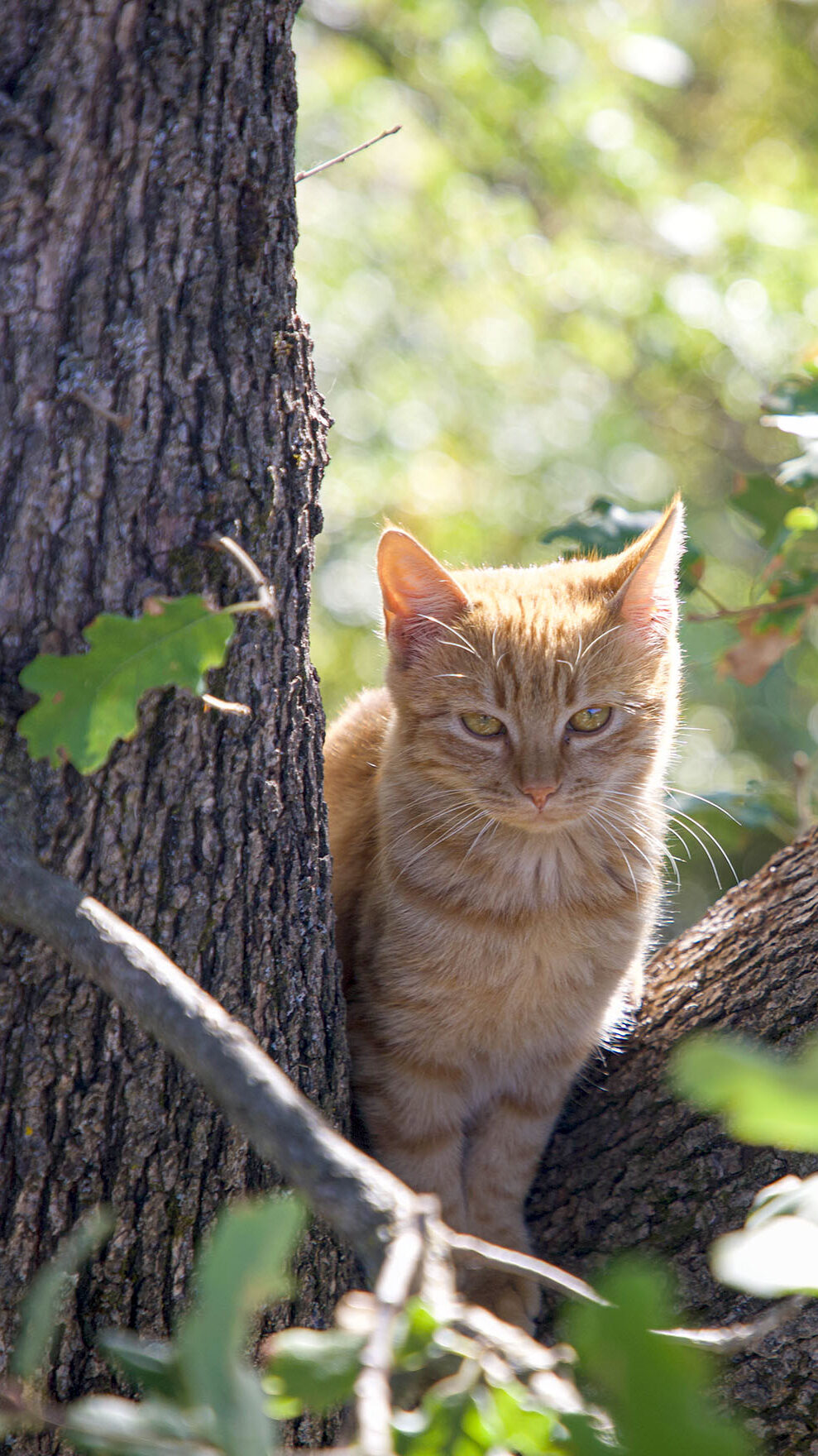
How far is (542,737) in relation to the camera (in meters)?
2.10

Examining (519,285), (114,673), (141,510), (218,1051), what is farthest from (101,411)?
(519,285)

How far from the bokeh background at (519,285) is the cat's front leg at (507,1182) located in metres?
3.70

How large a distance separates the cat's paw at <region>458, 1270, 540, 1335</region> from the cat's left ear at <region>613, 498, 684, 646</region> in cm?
117

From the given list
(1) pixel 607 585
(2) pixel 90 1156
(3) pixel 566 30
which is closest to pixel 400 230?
(3) pixel 566 30

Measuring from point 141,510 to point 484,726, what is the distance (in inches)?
36.4

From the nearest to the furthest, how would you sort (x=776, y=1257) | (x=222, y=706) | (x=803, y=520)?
(x=776, y=1257) < (x=222, y=706) < (x=803, y=520)

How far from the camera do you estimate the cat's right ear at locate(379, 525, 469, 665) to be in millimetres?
2125

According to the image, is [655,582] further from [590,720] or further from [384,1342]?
[384,1342]

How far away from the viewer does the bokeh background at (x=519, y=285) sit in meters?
6.04

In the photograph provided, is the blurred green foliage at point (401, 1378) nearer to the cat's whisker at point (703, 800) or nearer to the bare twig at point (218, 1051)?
the bare twig at point (218, 1051)

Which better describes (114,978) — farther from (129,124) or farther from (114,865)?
(129,124)

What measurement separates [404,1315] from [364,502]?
5608 mm

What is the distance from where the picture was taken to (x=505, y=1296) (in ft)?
6.45

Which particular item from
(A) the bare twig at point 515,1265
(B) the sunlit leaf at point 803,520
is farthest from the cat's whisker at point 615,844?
(A) the bare twig at point 515,1265
